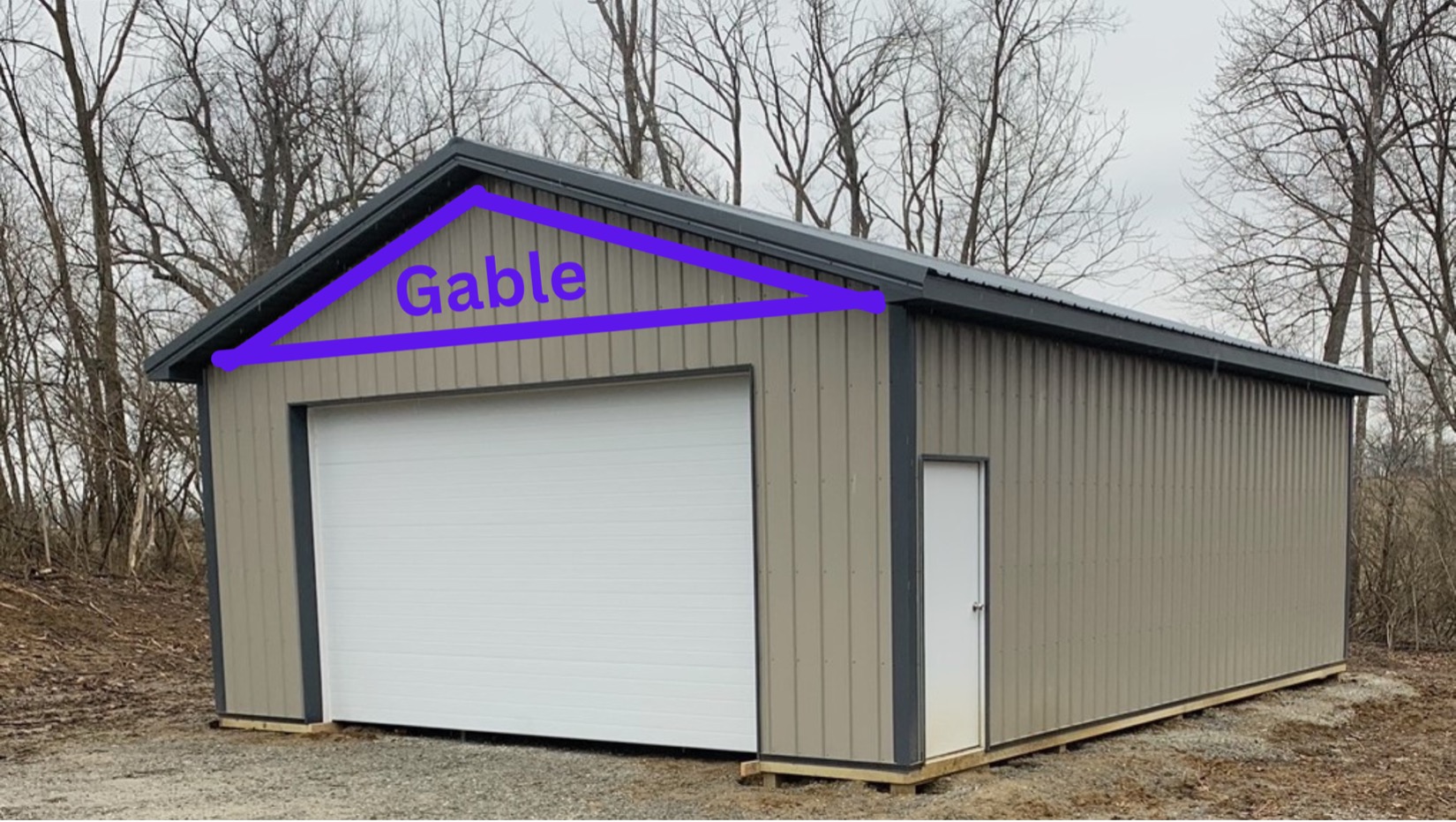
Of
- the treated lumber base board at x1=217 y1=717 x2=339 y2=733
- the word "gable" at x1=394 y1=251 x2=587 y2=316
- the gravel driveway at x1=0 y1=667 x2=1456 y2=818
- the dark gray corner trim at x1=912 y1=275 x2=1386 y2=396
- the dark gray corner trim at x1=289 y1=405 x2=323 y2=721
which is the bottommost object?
the treated lumber base board at x1=217 y1=717 x2=339 y2=733

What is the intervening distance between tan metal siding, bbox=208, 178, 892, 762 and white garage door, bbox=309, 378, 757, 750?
0.83 ft

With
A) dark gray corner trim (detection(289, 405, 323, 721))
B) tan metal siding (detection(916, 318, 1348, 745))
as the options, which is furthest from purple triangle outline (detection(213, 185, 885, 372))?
tan metal siding (detection(916, 318, 1348, 745))

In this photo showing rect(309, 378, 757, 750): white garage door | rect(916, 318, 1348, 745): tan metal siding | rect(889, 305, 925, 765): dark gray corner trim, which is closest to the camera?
rect(889, 305, 925, 765): dark gray corner trim

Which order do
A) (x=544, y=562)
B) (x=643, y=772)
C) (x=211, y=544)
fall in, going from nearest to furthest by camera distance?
(x=643, y=772) → (x=544, y=562) → (x=211, y=544)

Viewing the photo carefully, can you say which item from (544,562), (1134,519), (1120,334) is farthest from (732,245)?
(1134,519)

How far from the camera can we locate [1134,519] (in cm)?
824

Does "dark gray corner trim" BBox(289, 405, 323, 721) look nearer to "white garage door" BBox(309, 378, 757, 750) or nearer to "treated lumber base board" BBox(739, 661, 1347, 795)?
"white garage door" BBox(309, 378, 757, 750)

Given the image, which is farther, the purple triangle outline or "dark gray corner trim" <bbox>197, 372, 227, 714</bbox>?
"dark gray corner trim" <bbox>197, 372, 227, 714</bbox>

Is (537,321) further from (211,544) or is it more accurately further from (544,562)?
(211,544)

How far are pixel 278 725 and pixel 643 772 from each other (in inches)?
121

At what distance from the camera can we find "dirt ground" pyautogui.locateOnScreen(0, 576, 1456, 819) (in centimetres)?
616

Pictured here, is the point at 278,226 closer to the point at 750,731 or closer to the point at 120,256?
the point at 120,256

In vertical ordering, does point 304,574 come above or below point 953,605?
below

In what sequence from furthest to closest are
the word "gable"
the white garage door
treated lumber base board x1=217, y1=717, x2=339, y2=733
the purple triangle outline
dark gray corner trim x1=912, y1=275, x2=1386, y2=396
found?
treated lumber base board x1=217, y1=717, x2=339, y2=733
the word "gable"
the white garage door
the purple triangle outline
dark gray corner trim x1=912, y1=275, x2=1386, y2=396
